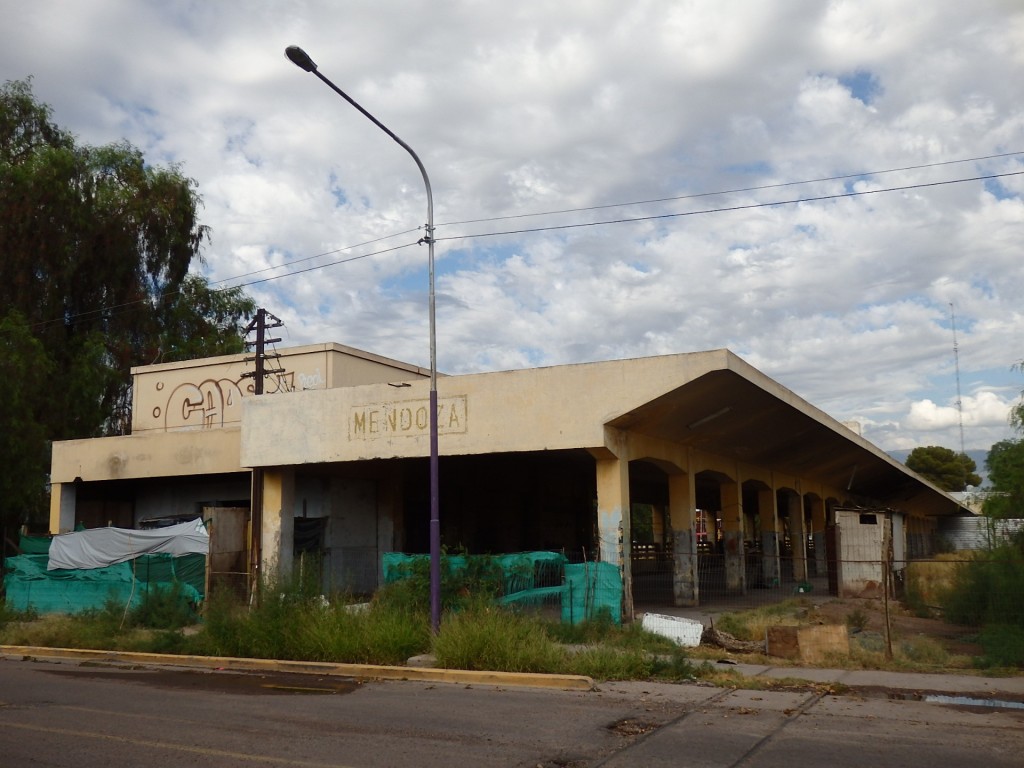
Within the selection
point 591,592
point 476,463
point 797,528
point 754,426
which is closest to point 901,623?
point 591,592

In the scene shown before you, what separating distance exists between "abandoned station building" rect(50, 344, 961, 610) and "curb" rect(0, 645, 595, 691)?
501 centimetres

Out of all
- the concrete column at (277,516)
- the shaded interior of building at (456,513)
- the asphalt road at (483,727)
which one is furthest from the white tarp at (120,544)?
the asphalt road at (483,727)

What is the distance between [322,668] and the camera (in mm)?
15711

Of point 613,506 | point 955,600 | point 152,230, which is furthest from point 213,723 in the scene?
point 152,230

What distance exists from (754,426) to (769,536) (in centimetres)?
950

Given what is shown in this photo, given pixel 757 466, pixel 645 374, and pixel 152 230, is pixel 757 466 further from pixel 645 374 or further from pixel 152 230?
pixel 152 230

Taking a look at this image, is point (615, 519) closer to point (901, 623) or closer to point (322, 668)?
point (901, 623)

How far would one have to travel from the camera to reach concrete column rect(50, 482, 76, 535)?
32.0 m

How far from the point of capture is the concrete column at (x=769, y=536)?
35156 mm

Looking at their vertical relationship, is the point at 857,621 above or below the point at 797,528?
below

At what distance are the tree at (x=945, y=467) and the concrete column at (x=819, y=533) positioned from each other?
209 ft

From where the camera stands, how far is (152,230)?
145 ft

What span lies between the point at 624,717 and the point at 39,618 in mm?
17540

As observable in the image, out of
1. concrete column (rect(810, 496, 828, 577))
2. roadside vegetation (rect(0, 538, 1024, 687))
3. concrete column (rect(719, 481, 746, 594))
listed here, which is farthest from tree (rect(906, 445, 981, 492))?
roadside vegetation (rect(0, 538, 1024, 687))
